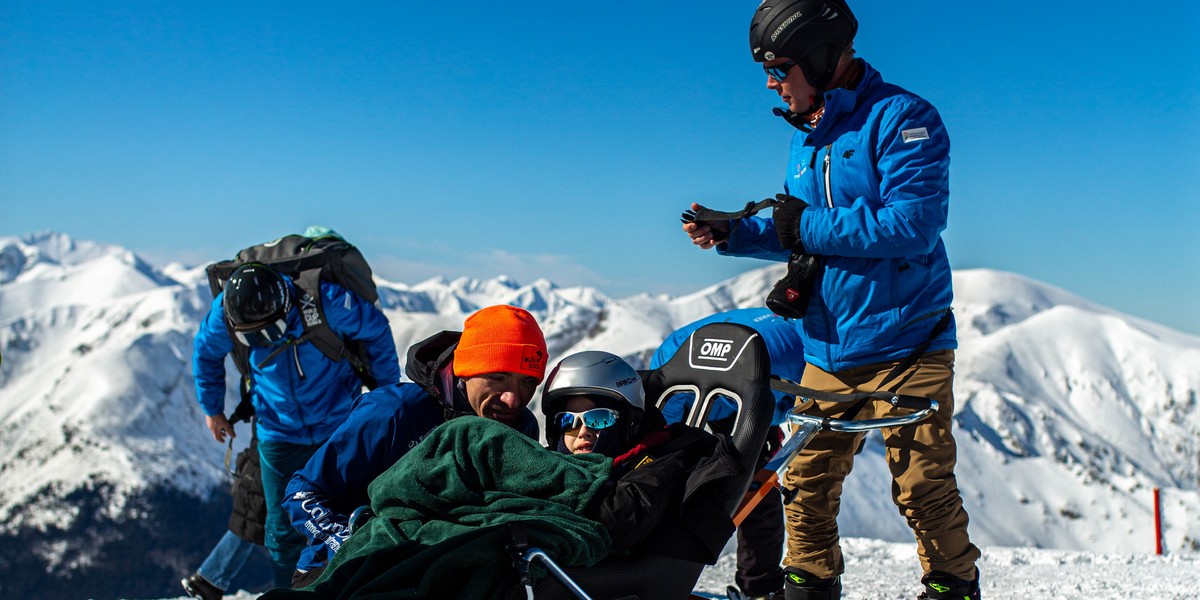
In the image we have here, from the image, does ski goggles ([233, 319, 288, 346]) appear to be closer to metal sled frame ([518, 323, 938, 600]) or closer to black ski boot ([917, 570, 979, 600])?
metal sled frame ([518, 323, 938, 600])

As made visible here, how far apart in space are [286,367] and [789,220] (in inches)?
130

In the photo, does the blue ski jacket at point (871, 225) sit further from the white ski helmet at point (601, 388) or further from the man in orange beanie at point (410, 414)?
the man in orange beanie at point (410, 414)

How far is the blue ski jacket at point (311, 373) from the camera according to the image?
17.4 ft

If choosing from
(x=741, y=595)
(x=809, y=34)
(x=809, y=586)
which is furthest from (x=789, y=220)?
(x=741, y=595)

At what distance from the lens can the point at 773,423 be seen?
4.39 metres

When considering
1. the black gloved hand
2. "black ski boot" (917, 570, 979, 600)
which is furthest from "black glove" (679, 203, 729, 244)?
"black ski boot" (917, 570, 979, 600)

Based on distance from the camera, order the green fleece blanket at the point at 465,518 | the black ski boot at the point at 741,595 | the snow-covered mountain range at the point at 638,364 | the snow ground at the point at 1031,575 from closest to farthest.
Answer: the green fleece blanket at the point at 465,518
the black ski boot at the point at 741,595
the snow ground at the point at 1031,575
the snow-covered mountain range at the point at 638,364

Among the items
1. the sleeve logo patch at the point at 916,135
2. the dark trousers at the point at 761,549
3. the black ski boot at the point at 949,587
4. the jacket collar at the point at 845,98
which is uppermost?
the jacket collar at the point at 845,98

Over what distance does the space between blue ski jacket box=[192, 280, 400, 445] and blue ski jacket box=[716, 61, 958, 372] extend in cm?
265

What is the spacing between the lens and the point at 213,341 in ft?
18.3

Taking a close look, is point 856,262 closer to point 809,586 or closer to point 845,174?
point 845,174

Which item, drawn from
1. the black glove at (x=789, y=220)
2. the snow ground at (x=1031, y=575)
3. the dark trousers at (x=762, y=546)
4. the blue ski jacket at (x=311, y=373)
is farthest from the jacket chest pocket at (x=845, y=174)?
the snow ground at (x=1031, y=575)

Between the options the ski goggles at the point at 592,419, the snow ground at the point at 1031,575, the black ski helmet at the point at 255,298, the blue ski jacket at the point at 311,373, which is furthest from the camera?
the snow ground at the point at 1031,575

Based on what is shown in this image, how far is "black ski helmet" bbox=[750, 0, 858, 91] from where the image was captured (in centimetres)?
337
